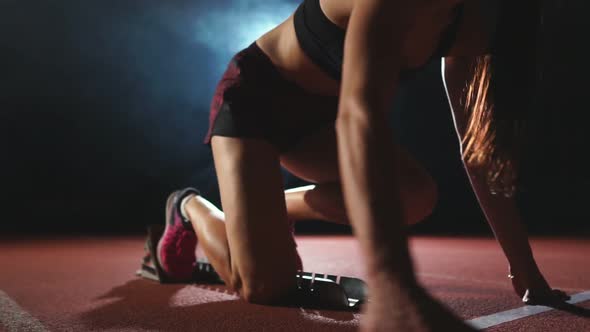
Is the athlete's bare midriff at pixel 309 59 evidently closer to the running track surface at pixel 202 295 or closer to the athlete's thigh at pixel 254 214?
the athlete's thigh at pixel 254 214

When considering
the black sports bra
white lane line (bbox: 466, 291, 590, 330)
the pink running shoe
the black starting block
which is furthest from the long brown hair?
the pink running shoe

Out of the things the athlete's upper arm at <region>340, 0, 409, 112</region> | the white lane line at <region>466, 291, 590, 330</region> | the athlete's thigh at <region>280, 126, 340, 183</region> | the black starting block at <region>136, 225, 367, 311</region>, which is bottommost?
the white lane line at <region>466, 291, 590, 330</region>

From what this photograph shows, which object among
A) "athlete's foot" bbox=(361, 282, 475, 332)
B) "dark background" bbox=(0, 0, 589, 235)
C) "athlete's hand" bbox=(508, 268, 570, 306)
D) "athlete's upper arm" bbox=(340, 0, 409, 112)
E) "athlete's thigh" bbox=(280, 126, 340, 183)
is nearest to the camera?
"athlete's foot" bbox=(361, 282, 475, 332)

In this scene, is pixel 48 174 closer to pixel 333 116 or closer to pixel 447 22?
pixel 333 116

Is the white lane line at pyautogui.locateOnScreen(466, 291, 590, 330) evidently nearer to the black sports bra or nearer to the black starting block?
the black starting block

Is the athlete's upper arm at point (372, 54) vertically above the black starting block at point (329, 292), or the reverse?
the athlete's upper arm at point (372, 54)

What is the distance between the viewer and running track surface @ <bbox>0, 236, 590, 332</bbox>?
1025 millimetres

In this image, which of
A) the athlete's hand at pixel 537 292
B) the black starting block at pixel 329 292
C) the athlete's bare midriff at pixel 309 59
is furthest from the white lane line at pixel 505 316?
the athlete's bare midriff at pixel 309 59

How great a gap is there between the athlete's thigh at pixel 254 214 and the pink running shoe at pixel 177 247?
325 mm

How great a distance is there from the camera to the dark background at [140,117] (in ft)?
16.1

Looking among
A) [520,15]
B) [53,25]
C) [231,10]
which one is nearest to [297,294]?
[520,15]

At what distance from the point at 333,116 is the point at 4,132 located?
5.02m

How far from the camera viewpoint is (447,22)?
38.8 inches

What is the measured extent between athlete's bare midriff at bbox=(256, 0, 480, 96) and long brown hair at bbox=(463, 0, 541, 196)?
9cm
